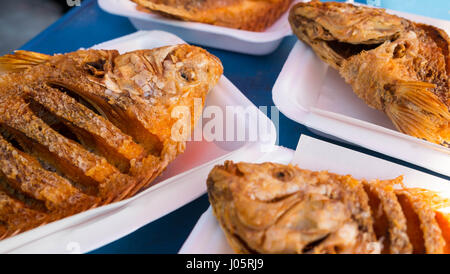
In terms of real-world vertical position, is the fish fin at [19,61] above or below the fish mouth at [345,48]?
above

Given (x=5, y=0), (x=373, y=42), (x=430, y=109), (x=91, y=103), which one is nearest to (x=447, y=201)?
(x=430, y=109)

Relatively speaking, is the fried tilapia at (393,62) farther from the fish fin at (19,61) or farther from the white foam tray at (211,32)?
the fish fin at (19,61)

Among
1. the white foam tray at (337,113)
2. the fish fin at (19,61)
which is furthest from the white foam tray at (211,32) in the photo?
the fish fin at (19,61)

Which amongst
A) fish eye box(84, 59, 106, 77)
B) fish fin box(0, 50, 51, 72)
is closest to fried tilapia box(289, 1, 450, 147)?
fish eye box(84, 59, 106, 77)

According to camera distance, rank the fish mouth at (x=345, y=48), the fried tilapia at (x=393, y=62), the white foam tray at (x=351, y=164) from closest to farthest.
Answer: the white foam tray at (x=351, y=164), the fried tilapia at (x=393, y=62), the fish mouth at (x=345, y=48)

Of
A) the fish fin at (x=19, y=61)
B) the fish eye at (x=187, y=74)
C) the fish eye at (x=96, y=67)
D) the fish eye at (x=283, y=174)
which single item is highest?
the fish fin at (x=19, y=61)

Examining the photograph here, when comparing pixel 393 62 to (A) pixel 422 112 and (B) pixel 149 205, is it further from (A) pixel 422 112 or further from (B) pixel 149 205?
(B) pixel 149 205

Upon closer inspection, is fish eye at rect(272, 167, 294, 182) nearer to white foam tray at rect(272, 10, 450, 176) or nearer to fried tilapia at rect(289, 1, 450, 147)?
white foam tray at rect(272, 10, 450, 176)

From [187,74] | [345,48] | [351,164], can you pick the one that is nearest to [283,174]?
[351,164]

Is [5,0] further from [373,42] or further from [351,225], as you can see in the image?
[351,225]
